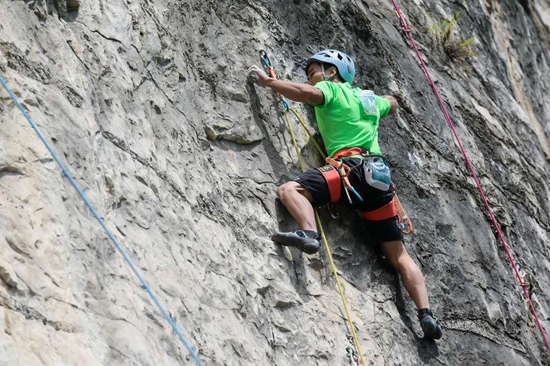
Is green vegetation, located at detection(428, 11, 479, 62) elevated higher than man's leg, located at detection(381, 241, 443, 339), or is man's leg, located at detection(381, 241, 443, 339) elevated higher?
green vegetation, located at detection(428, 11, 479, 62)

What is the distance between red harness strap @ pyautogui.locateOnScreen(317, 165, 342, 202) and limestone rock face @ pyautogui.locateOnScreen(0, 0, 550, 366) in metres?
0.27

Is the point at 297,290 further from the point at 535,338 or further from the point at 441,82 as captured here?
the point at 441,82

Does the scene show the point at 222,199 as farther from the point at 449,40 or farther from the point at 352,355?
the point at 449,40

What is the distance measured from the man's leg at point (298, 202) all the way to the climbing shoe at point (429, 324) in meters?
1.07

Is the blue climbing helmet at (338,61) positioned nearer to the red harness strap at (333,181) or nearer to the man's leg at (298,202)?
the red harness strap at (333,181)

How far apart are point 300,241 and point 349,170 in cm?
79

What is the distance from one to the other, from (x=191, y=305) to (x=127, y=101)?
1.30m

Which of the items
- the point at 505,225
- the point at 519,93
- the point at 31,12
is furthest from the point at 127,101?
the point at 519,93

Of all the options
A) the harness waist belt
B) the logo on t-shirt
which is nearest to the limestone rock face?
the harness waist belt

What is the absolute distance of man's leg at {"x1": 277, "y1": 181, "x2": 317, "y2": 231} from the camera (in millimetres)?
5352

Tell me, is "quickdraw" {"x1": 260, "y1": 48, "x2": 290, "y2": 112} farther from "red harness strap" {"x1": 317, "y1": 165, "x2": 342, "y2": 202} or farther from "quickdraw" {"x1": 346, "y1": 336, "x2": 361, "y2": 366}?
"quickdraw" {"x1": 346, "y1": 336, "x2": 361, "y2": 366}

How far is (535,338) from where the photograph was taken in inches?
274

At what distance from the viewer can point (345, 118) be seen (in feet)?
19.8

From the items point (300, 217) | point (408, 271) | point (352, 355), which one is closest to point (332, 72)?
point (300, 217)
